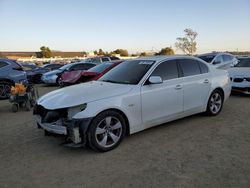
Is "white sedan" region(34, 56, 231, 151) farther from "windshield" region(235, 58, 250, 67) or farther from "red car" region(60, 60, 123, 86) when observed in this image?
"windshield" region(235, 58, 250, 67)

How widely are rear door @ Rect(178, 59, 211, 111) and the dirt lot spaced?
52cm

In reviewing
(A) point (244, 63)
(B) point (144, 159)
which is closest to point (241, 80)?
(A) point (244, 63)

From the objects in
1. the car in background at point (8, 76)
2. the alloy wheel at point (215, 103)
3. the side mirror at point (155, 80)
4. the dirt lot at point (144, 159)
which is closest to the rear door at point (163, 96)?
the side mirror at point (155, 80)

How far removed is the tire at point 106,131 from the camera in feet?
13.8

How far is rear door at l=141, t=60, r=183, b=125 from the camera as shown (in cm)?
488

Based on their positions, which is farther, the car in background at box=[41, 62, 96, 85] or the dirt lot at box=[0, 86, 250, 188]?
the car in background at box=[41, 62, 96, 85]

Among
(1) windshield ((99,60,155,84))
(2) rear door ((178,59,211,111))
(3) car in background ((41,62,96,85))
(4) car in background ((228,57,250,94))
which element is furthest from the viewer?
(3) car in background ((41,62,96,85))

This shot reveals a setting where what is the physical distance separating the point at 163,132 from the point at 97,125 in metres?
1.69

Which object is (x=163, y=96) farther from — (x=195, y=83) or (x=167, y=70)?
(x=195, y=83)

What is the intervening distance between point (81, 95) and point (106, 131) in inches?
29.7

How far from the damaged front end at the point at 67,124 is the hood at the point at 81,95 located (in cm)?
9

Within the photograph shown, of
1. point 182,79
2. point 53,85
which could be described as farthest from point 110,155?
point 53,85

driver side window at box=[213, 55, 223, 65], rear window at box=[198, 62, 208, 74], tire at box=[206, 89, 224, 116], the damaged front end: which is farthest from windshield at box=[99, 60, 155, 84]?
driver side window at box=[213, 55, 223, 65]

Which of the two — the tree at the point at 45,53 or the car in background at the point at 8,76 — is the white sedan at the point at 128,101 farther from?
the tree at the point at 45,53
